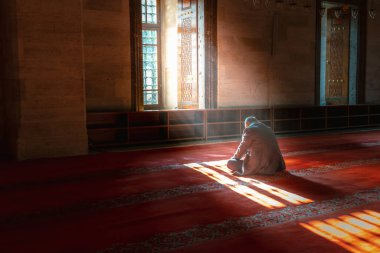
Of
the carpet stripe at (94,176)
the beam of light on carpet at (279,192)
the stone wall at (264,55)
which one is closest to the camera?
the beam of light on carpet at (279,192)

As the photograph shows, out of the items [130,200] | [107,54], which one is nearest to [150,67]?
[107,54]

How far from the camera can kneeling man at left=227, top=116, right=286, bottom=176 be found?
19.4 ft

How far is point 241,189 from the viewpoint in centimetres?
529

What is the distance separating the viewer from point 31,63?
24.9 ft

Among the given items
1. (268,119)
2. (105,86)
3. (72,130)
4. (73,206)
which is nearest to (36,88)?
(72,130)

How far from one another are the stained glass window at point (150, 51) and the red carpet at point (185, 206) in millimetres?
3400

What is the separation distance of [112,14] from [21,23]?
7.39 feet

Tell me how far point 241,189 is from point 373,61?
33.0 ft

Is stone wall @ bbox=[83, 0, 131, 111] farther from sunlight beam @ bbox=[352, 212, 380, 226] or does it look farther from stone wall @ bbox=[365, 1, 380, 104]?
stone wall @ bbox=[365, 1, 380, 104]

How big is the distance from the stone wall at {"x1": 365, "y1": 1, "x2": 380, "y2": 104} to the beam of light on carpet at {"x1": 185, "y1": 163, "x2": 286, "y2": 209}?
28.5 feet

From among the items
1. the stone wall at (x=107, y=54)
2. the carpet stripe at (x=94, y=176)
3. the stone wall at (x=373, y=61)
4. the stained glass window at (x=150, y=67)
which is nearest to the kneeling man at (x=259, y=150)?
the carpet stripe at (x=94, y=176)

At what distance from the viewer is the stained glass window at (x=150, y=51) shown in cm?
1070

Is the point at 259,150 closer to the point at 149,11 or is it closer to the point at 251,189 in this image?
the point at 251,189

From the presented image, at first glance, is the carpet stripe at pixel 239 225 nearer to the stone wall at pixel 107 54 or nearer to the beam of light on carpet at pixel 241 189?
the beam of light on carpet at pixel 241 189
